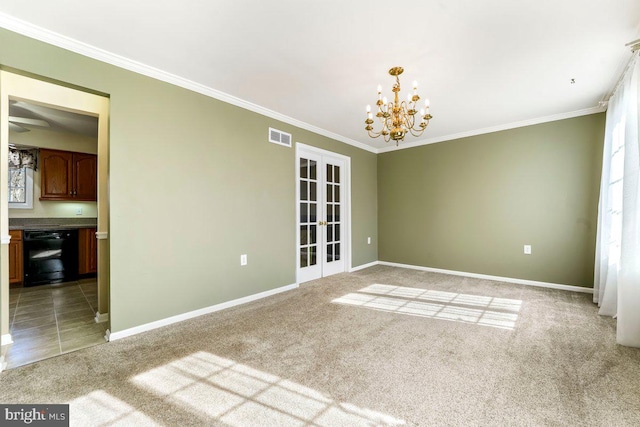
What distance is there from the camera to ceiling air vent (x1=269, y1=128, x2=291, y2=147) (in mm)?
3889

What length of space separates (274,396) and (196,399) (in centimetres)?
46

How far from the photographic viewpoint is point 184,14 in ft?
6.44

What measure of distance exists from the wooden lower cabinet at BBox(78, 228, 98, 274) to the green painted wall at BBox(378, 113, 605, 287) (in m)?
5.42

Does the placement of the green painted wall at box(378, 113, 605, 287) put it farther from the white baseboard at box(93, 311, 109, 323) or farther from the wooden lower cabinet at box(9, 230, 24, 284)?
the wooden lower cabinet at box(9, 230, 24, 284)

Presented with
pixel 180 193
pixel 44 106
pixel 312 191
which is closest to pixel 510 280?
pixel 312 191

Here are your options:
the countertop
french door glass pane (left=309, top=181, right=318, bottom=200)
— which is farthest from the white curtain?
the countertop

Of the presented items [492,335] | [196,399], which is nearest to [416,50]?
[492,335]

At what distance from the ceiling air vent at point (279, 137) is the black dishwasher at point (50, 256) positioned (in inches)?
148

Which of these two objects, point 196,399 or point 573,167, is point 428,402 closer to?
point 196,399

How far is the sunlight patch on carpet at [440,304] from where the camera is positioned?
2.94 m

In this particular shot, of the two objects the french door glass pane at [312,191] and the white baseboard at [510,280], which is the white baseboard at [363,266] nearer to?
the white baseboard at [510,280]

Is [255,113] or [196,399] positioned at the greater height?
[255,113]

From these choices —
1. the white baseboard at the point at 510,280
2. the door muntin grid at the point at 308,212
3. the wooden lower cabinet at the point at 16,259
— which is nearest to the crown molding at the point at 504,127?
the door muntin grid at the point at 308,212

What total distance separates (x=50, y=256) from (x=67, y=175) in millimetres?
1397
